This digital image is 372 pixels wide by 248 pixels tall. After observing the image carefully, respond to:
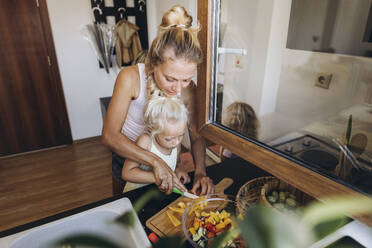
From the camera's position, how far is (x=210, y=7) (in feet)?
2.24

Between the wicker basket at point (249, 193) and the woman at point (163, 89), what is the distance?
0.14 metres

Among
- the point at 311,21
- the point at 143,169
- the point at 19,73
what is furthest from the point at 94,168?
the point at 311,21

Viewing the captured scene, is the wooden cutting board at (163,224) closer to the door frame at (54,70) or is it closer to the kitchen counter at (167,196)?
the kitchen counter at (167,196)

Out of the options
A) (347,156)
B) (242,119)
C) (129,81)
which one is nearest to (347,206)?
(347,156)

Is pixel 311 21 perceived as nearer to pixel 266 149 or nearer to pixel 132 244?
pixel 266 149

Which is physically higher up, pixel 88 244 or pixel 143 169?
pixel 88 244

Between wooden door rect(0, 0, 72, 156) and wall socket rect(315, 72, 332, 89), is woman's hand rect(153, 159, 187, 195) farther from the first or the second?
wooden door rect(0, 0, 72, 156)

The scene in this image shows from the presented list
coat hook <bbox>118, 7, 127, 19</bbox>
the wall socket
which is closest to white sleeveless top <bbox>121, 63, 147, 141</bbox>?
the wall socket

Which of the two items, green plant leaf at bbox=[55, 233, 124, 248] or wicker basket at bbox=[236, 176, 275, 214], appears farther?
wicker basket at bbox=[236, 176, 275, 214]

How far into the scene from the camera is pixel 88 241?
228 mm

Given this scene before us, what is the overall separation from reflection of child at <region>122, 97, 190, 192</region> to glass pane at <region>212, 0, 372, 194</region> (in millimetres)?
144

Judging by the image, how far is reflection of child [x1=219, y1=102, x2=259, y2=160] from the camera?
699 millimetres

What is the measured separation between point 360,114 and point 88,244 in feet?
1.70

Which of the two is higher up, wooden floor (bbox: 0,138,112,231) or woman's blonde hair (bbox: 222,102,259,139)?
woman's blonde hair (bbox: 222,102,259,139)
